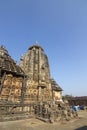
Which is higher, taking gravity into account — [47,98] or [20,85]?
[20,85]

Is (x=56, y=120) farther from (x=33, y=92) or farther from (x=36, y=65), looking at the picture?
(x=36, y=65)

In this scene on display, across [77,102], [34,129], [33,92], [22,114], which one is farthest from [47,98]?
[77,102]

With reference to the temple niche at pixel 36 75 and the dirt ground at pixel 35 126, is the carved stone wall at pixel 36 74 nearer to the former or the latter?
the temple niche at pixel 36 75

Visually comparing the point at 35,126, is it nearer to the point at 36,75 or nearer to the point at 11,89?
Answer: the point at 11,89

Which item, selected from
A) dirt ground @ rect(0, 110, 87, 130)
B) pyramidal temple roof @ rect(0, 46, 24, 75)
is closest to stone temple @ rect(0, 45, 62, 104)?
pyramidal temple roof @ rect(0, 46, 24, 75)

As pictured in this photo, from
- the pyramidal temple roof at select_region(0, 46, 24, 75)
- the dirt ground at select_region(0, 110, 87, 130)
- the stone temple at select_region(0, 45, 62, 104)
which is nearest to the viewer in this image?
the dirt ground at select_region(0, 110, 87, 130)

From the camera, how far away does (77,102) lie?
133 feet

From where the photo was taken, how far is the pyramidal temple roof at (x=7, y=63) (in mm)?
17545

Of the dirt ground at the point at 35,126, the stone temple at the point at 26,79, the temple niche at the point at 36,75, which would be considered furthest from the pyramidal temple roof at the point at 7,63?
the dirt ground at the point at 35,126

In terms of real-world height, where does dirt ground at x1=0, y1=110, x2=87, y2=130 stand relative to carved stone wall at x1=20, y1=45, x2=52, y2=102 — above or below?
below

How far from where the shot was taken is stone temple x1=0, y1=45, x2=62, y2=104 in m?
17.4

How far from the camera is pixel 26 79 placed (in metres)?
20.1

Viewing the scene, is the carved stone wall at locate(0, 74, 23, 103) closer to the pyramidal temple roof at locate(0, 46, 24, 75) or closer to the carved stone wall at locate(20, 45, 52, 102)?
the pyramidal temple roof at locate(0, 46, 24, 75)

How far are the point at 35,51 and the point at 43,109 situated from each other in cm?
1394
